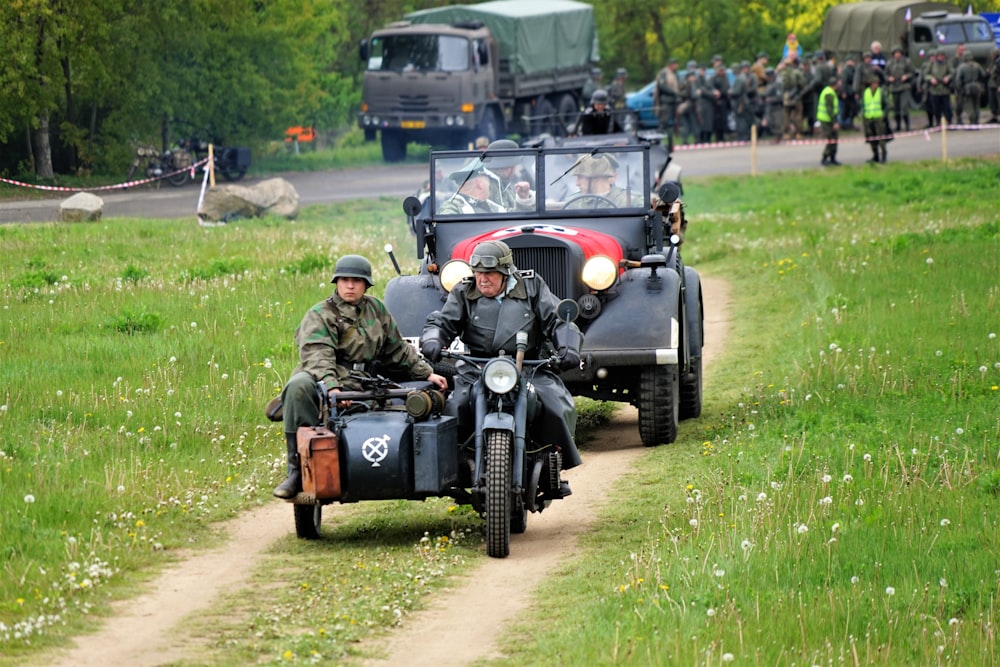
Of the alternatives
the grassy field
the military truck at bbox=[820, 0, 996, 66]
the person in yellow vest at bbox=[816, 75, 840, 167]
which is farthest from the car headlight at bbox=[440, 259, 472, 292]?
the military truck at bbox=[820, 0, 996, 66]

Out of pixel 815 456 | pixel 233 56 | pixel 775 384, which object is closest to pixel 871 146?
pixel 233 56

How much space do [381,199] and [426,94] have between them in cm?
885

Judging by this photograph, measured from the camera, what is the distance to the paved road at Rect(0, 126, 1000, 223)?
31422 mm

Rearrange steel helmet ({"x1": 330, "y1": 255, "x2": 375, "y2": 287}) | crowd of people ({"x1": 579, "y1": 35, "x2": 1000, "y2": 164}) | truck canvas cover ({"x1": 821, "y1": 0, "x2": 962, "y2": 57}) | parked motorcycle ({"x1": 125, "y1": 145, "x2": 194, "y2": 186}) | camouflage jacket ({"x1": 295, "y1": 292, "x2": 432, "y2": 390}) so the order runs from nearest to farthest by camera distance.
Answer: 1. camouflage jacket ({"x1": 295, "y1": 292, "x2": 432, "y2": 390})
2. steel helmet ({"x1": 330, "y1": 255, "x2": 375, "y2": 287})
3. parked motorcycle ({"x1": 125, "y1": 145, "x2": 194, "y2": 186})
4. crowd of people ({"x1": 579, "y1": 35, "x2": 1000, "y2": 164})
5. truck canvas cover ({"x1": 821, "y1": 0, "x2": 962, "y2": 57})

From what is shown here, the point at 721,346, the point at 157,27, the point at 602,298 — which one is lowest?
the point at 721,346

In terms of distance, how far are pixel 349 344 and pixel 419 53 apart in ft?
105

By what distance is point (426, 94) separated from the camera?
1625 inches

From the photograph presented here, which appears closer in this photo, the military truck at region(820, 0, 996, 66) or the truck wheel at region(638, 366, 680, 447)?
the truck wheel at region(638, 366, 680, 447)

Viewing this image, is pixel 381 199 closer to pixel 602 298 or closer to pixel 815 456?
pixel 602 298

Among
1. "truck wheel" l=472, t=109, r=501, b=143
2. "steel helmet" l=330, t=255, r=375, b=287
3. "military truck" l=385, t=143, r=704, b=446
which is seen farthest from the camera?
"truck wheel" l=472, t=109, r=501, b=143

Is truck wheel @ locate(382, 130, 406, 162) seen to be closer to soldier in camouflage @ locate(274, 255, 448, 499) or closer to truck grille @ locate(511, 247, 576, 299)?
truck grille @ locate(511, 247, 576, 299)

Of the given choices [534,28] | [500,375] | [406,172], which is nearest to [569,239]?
[500,375]

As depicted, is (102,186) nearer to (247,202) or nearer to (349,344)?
(247,202)

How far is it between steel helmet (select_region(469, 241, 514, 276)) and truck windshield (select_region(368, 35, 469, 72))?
102 feet
